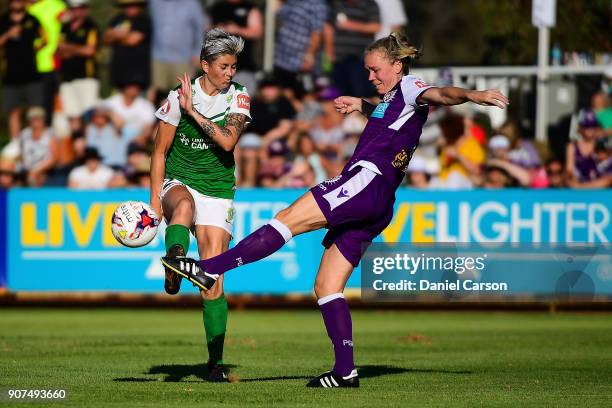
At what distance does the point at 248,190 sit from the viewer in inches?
709

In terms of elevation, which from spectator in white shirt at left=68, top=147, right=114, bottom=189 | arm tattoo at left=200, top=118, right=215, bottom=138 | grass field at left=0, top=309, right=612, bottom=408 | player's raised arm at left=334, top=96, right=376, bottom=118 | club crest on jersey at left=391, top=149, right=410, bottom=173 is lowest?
grass field at left=0, top=309, right=612, bottom=408

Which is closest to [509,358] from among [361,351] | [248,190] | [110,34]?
[361,351]

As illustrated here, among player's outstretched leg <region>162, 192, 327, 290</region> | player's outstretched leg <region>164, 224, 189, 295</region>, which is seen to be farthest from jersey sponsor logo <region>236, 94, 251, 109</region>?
player's outstretched leg <region>162, 192, 327, 290</region>

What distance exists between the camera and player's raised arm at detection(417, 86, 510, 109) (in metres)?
8.43

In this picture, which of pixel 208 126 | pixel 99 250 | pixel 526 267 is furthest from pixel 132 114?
pixel 208 126

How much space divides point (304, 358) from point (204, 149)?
2575 millimetres

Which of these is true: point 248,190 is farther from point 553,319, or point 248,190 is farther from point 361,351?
point 361,351

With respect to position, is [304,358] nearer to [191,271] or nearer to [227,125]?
[227,125]

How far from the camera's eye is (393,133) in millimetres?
9266

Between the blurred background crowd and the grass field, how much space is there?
2350mm

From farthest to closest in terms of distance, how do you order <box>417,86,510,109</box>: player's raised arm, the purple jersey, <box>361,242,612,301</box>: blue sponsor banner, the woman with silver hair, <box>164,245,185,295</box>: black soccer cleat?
<box>361,242,612,301</box>: blue sponsor banner, the woman with silver hair, the purple jersey, <box>164,245,185,295</box>: black soccer cleat, <box>417,86,510,109</box>: player's raised arm

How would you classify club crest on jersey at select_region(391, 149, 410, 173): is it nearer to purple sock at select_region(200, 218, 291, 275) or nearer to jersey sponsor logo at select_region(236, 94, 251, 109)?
purple sock at select_region(200, 218, 291, 275)

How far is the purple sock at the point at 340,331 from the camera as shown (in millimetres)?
9242

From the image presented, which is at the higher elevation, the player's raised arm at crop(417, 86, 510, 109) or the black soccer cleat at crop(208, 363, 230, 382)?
the player's raised arm at crop(417, 86, 510, 109)
